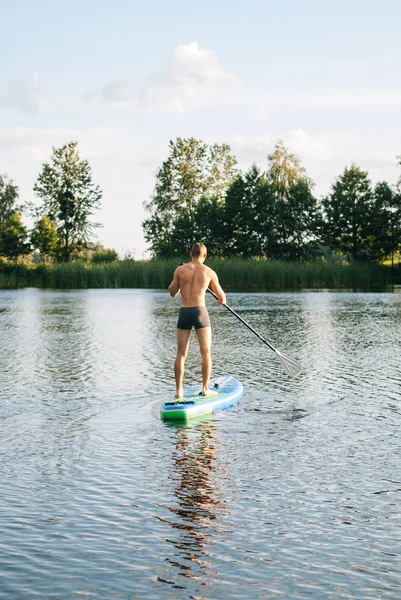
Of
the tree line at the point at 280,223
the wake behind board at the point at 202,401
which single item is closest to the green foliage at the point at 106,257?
the tree line at the point at 280,223

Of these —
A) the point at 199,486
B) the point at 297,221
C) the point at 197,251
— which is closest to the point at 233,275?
the point at 297,221

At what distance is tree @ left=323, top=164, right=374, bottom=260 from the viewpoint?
83875mm

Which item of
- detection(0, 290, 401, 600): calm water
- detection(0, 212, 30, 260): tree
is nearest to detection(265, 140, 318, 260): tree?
detection(0, 212, 30, 260): tree

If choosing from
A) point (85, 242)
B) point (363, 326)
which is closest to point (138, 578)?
point (363, 326)

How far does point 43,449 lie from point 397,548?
418 centimetres

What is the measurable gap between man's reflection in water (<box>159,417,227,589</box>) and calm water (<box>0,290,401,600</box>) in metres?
0.02

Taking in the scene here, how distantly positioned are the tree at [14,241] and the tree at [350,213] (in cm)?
2787

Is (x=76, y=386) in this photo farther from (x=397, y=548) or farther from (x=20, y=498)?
(x=397, y=548)

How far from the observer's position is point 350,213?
276 ft

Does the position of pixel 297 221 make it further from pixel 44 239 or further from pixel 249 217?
pixel 44 239

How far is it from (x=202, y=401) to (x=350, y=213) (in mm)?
74954

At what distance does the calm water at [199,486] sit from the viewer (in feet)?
17.9

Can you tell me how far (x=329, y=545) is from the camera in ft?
19.6

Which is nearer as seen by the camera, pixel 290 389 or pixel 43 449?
pixel 43 449
